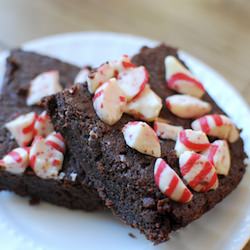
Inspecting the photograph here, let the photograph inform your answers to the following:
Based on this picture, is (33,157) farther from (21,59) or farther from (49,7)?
(49,7)

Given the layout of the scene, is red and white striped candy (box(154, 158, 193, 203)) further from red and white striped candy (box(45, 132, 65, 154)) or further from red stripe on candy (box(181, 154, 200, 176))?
red and white striped candy (box(45, 132, 65, 154))

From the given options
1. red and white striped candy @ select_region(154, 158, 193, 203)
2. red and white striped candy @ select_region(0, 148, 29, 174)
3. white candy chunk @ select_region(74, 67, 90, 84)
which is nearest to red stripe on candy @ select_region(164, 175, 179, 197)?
red and white striped candy @ select_region(154, 158, 193, 203)

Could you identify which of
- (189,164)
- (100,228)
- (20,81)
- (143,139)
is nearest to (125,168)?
(143,139)

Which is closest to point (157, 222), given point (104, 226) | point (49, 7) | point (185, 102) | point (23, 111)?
point (104, 226)

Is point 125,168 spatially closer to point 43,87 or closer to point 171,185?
point 171,185

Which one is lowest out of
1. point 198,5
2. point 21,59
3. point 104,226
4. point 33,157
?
point 104,226

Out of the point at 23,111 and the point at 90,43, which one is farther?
the point at 90,43
